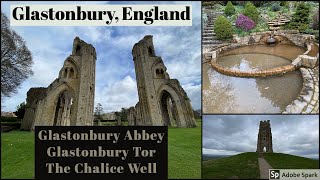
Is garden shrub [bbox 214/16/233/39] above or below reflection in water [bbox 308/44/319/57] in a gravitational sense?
above

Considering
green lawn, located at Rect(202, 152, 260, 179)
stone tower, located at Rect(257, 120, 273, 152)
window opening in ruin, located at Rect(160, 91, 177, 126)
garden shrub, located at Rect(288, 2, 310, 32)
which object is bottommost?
green lawn, located at Rect(202, 152, 260, 179)

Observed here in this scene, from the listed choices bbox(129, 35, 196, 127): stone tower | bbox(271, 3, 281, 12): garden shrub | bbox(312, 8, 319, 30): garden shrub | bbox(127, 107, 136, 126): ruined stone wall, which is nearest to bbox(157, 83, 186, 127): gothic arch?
bbox(129, 35, 196, 127): stone tower

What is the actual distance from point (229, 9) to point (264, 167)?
4.29m

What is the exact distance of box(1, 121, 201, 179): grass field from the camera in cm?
1098

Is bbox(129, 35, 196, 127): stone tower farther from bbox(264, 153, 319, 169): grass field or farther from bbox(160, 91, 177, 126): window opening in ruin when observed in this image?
bbox(264, 153, 319, 169): grass field

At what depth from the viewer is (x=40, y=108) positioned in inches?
471

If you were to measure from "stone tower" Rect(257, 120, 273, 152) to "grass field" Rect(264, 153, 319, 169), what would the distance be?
199mm

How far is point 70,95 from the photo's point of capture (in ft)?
39.8

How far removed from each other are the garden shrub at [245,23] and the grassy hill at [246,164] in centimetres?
342

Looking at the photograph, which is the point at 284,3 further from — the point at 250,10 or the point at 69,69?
the point at 69,69

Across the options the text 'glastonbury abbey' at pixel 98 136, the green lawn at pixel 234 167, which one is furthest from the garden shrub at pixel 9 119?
the green lawn at pixel 234 167

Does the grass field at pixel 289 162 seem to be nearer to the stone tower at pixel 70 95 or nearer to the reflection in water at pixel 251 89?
the reflection in water at pixel 251 89

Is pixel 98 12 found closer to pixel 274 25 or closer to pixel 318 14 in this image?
pixel 274 25

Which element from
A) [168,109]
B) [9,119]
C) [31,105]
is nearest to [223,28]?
[168,109]
